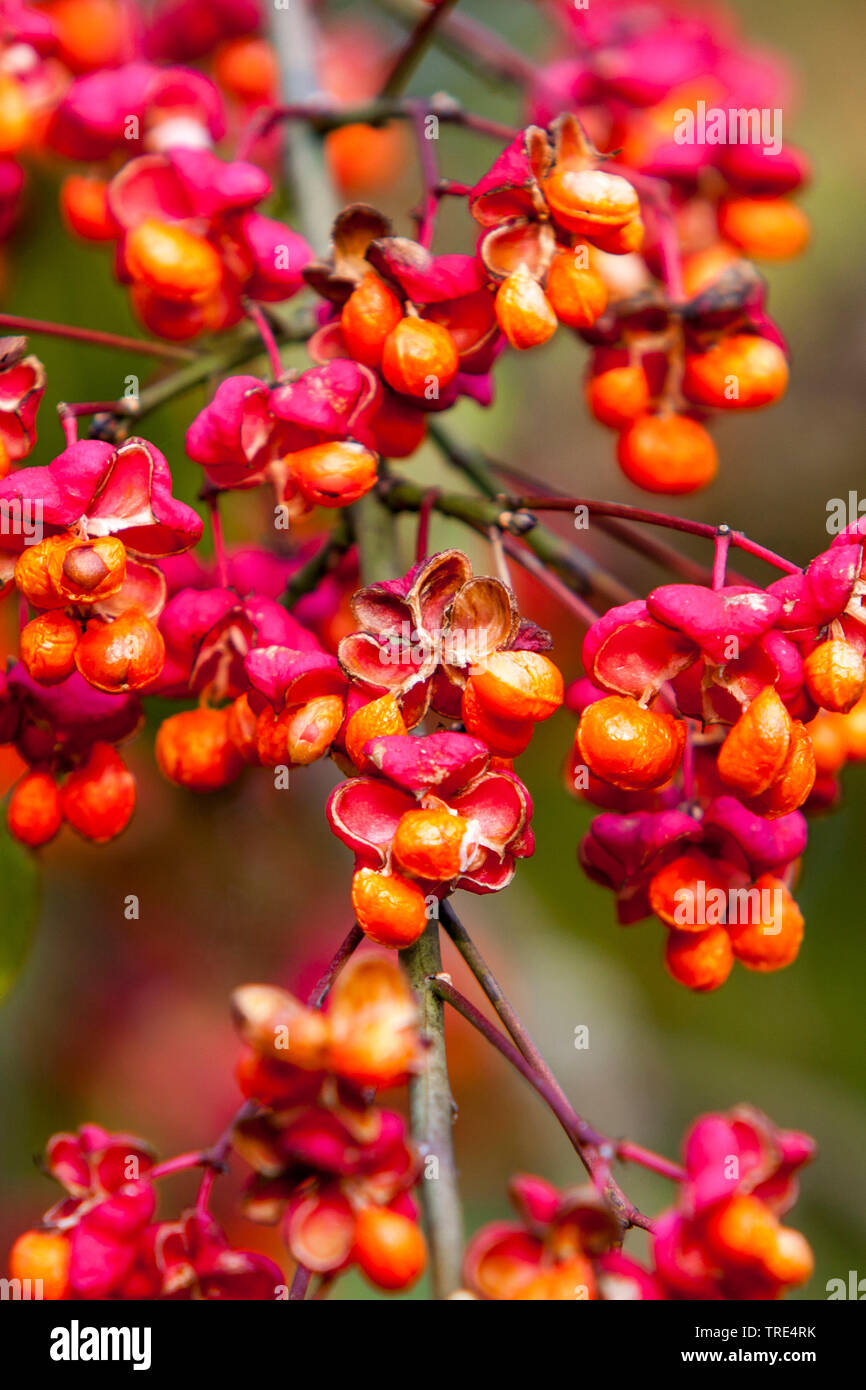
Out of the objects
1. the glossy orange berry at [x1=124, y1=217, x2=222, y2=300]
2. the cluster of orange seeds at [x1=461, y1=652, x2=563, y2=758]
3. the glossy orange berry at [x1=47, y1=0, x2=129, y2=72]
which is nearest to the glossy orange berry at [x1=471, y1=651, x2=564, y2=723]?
the cluster of orange seeds at [x1=461, y1=652, x2=563, y2=758]

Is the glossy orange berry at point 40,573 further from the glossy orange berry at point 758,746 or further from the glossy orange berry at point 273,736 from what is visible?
the glossy orange berry at point 758,746

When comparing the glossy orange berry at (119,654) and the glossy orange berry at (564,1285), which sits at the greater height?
the glossy orange berry at (119,654)

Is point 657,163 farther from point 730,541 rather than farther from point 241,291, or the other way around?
point 730,541

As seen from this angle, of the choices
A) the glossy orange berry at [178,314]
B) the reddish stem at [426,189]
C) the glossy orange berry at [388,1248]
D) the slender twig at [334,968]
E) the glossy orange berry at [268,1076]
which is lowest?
the glossy orange berry at [388,1248]

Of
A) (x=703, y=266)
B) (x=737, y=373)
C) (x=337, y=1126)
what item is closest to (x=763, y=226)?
(x=703, y=266)

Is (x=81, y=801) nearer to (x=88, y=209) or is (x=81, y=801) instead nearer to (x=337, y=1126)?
(x=337, y=1126)

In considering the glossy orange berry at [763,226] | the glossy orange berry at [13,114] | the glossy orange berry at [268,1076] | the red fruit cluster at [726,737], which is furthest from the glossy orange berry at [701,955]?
the glossy orange berry at [13,114]

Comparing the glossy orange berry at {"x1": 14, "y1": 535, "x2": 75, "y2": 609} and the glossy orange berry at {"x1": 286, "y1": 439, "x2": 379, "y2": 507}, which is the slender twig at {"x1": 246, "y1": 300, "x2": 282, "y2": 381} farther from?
the glossy orange berry at {"x1": 14, "y1": 535, "x2": 75, "y2": 609}

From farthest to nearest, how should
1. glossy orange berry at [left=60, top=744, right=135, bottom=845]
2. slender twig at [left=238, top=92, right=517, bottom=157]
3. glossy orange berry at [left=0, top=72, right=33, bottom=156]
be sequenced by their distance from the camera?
1. glossy orange berry at [left=0, top=72, right=33, bottom=156]
2. slender twig at [left=238, top=92, right=517, bottom=157]
3. glossy orange berry at [left=60, top=744, right=135, bottom=845]
